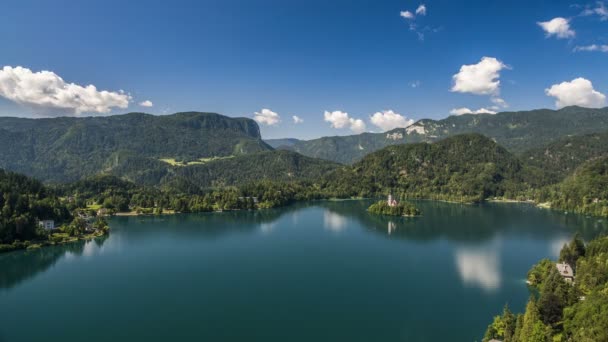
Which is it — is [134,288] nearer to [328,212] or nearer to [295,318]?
[295,318]

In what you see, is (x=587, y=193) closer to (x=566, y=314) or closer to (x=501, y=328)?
(x=566, y=314)

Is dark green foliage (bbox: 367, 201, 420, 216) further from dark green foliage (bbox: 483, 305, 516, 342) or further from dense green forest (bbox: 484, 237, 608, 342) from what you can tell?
dark green foliage (bbox: 483, 305, 516, 342)

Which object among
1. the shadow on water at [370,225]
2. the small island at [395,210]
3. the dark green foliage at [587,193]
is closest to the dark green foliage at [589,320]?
the shadow on water at [370,225]

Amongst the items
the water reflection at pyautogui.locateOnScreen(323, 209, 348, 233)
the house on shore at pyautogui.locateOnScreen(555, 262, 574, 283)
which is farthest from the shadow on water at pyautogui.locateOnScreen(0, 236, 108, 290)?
the house on shore at pyautogui.locateOnScreen(555, 262, 574, 283)

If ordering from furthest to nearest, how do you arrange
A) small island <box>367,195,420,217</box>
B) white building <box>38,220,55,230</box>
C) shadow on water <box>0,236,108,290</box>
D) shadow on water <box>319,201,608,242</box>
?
small island <box>367,195,420,217</box>
shadow on water <box>319,201,608,242</box>
white building <box>38,220,55,230</box>
shadow on water <box>0,236,108,290</box>

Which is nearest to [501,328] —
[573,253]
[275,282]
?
[573,253]

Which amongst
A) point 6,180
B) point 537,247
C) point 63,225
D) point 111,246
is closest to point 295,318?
point 111,246
